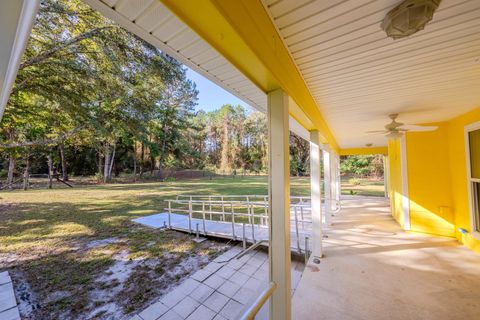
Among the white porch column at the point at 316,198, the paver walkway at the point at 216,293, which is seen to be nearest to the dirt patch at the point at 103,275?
the paver walkway at the point at 216,293

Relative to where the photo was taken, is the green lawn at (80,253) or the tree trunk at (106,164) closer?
the green lawn at (80,253)

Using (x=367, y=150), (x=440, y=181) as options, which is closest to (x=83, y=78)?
(x=440, y=181)

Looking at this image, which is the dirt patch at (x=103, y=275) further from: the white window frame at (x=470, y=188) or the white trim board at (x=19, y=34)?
the white window frame at (x=470, y=188)

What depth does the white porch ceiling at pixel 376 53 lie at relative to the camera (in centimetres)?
107

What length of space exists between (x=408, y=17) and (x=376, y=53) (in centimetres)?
44

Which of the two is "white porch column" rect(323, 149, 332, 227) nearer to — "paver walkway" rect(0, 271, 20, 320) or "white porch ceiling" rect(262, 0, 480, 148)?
"white porch ceiling" rect(262, 0, 480, 148)

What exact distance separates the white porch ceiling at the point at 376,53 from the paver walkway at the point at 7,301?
14.7 feet

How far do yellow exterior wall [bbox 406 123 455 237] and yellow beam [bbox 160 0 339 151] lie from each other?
420 cm

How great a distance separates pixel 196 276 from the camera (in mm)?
3461

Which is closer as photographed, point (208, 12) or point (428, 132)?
point (208, 12)

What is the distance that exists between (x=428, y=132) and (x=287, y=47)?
14.3 feet

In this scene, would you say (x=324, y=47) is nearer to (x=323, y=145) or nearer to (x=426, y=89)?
(x=426, y=89)

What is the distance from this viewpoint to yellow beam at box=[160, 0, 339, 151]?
28.4 inches

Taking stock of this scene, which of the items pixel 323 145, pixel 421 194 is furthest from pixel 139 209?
pixel 421 194
